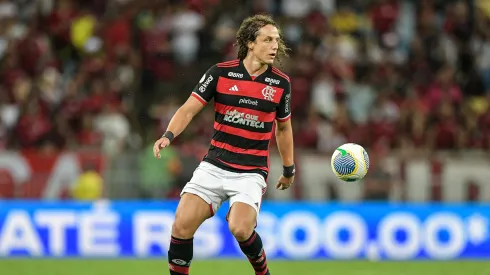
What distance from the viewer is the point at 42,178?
14.6 m

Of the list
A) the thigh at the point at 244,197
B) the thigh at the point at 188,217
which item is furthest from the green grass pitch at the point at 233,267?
the thigh at the point at 188,217

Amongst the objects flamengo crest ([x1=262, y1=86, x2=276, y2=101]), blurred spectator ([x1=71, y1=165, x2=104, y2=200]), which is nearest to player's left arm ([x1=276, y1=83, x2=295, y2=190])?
flamengo crest ([x1=262, y1=86, x2=276, y2=101])

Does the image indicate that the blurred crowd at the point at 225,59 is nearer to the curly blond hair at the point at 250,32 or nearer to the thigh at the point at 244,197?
the curly blond hair at the point at 250,32

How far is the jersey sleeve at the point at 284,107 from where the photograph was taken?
325 inches

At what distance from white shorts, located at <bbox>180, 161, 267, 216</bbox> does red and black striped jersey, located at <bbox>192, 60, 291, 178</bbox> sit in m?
0.07

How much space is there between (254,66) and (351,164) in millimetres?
1203

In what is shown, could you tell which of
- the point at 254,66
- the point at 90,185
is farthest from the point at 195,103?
the point at 90,185

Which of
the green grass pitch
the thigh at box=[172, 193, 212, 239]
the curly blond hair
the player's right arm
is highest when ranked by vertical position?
the curly blond hair

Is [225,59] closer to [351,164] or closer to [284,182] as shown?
[284,182]

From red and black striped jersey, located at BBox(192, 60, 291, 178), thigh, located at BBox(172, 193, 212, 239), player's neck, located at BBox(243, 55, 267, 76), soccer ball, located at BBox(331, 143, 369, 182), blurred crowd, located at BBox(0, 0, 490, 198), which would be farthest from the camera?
blurred crowd, located at BBox(0, 0, 490, 198)

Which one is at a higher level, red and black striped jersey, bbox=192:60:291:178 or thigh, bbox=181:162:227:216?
red and black striped jersey, bbox=192:60:291:178

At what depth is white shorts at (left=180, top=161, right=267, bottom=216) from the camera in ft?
26.2

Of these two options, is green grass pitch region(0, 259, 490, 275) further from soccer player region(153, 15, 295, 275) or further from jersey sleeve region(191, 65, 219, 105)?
jersey sleeve region(191, 65, 219, 105)

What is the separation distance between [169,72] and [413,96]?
432cm
